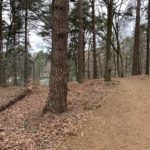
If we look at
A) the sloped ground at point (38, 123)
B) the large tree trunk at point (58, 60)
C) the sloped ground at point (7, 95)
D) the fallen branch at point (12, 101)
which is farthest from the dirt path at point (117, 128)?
the sloped ground at point (7, 95)

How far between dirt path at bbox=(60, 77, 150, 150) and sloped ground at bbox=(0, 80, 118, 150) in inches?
11.1

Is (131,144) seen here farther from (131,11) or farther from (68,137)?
(131,11)

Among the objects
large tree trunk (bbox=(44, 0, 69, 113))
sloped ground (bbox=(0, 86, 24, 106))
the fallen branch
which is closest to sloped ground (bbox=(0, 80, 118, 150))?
the fallen branch

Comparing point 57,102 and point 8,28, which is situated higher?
point 8,28

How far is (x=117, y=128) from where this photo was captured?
7910mm

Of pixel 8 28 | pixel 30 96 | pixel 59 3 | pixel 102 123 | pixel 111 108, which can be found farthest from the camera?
pixel 8 28

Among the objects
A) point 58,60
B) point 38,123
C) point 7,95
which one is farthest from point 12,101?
point 38,123

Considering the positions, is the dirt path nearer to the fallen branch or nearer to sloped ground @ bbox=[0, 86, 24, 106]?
the fallen branch

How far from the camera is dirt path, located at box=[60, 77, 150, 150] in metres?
6.88

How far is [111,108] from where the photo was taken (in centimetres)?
970

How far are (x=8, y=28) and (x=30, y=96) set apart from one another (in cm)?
1423

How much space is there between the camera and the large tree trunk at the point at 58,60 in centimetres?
884

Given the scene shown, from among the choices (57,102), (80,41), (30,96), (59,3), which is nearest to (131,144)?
(57,102)

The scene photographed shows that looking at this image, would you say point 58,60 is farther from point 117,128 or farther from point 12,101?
point 12,101
